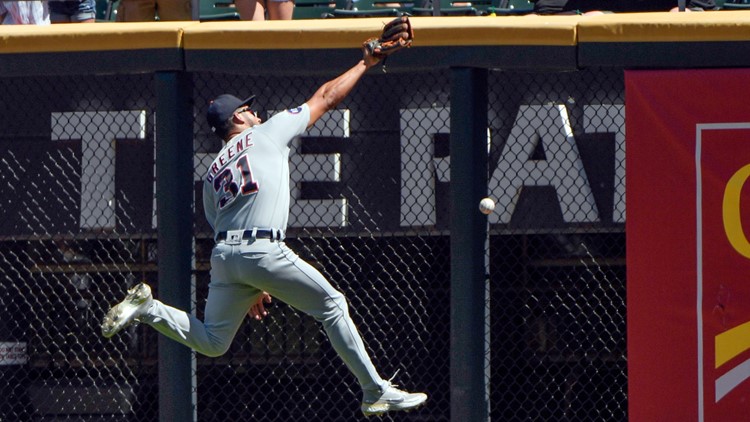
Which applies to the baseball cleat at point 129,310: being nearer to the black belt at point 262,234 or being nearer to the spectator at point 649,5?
the black belt at point 262,234

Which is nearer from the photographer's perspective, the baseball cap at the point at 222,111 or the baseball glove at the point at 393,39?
the baseball glove at the point at 393,39

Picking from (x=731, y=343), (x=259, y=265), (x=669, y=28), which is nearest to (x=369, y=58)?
(x=259, y=265)

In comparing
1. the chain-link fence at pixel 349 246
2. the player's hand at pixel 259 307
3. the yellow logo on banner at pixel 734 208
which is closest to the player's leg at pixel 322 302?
the player's hand at pixel 259 307

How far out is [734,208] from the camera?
15.7 ft

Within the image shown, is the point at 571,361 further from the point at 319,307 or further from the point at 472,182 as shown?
the point at 319,307

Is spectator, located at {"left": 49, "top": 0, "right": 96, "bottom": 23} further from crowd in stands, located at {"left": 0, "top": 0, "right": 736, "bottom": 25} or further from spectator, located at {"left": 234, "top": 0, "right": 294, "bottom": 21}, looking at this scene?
spectator, located at {"left": 234, "top": 0, "right": 294, "bottom": 21}

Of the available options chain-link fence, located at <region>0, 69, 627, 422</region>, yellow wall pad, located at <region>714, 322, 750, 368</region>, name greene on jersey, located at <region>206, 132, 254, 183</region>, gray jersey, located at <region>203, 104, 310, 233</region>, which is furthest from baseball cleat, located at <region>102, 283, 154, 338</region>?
yellow wall pad, located at <region>714, 322, 750, 368</region>

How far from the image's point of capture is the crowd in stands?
623cm

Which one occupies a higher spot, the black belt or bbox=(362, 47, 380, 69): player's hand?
bbox=(362, 47, 380, 69): player's hand

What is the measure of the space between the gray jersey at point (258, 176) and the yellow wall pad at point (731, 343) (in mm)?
2055

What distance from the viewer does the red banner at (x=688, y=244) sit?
15.6ft

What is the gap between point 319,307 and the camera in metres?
4.36

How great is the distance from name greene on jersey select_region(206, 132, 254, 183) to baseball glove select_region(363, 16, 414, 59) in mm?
630

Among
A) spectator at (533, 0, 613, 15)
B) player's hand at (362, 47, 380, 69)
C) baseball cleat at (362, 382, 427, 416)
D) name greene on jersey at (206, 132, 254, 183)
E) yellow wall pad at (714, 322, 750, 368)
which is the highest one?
spectator at (533, 0, 613, 15)
